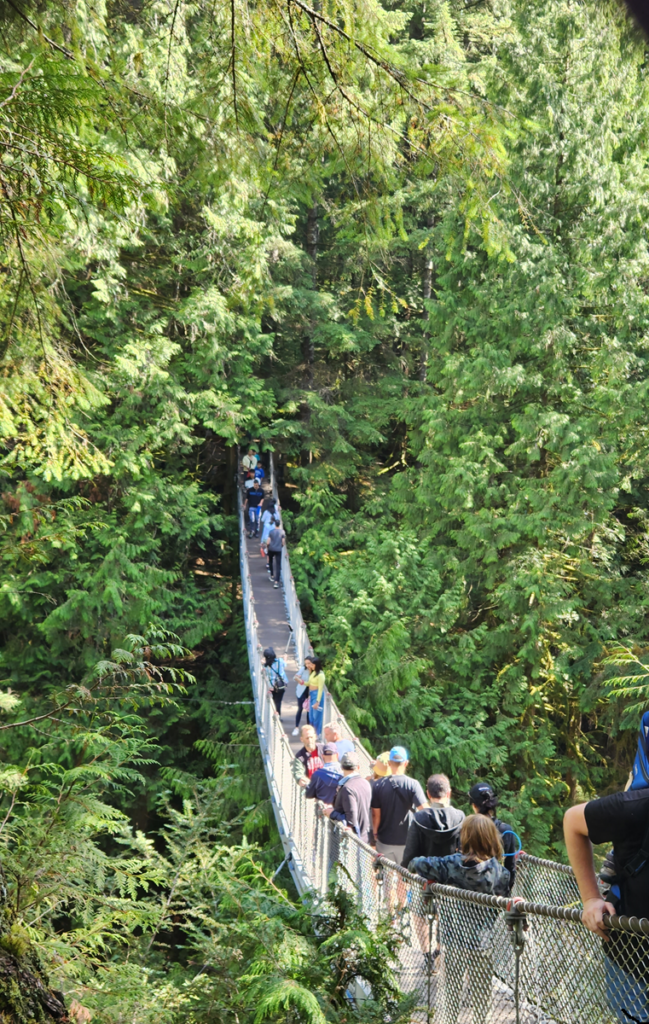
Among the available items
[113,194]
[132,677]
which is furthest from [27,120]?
[132,677]

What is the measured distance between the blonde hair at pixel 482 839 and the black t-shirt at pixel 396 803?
1.63 m

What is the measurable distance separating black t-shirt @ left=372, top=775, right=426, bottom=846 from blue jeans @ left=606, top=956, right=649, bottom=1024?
2.75 metres

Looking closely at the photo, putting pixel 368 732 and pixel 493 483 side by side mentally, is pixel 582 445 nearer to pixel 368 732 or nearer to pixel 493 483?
pixel 493 483

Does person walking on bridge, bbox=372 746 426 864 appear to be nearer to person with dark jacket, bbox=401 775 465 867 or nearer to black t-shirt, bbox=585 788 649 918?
person with dark jacket, bbox=401 775 465 867

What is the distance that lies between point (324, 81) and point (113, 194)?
112cm

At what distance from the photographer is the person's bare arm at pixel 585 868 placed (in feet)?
5.36

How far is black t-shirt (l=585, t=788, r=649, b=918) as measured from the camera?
1.55m

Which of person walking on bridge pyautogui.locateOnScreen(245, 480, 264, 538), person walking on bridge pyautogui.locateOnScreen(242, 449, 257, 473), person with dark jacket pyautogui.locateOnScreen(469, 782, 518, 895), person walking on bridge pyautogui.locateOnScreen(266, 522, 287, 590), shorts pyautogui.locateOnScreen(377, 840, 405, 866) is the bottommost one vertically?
shorts pyautogui.locateOnScreen(377, 840, 405, 866)

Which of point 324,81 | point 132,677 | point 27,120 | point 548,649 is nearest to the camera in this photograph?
point 27,120

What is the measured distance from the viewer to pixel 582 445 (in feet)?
33.0

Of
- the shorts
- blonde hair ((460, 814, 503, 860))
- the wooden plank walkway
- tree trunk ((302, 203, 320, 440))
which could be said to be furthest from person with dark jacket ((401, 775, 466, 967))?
tree trunk ((302, 203, 320, 440))

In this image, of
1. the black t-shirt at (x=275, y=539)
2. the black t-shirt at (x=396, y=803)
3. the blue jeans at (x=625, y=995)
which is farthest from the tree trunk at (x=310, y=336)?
the blue jeans at (x=625, y=995)

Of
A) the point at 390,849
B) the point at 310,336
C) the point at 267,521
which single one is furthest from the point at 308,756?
the point at 310,336

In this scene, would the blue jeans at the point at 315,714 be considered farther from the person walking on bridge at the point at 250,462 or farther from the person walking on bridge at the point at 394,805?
the person walking on bridge at the point at 250,462
